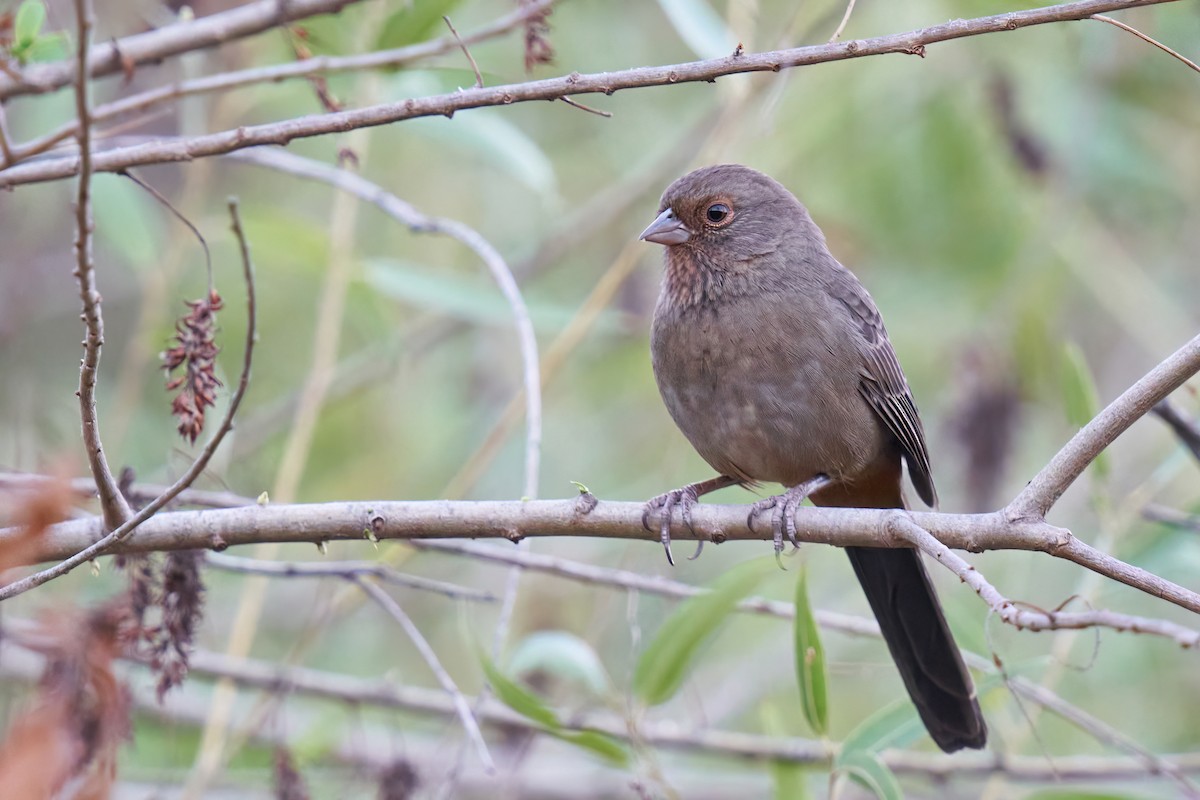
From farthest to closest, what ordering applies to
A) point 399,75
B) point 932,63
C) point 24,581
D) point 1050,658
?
point 932,63 < point 399,75 < point 1050,658 < point 24,581

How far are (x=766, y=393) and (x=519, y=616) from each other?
9.95ft

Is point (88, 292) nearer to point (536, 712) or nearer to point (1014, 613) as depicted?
Result: point (1014, 613)

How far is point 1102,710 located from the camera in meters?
7.08

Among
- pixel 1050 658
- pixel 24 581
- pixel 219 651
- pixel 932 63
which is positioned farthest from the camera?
pixel 932 63

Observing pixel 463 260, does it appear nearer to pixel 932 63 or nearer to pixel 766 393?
pixel 932 63

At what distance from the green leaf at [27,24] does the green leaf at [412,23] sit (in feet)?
3.51

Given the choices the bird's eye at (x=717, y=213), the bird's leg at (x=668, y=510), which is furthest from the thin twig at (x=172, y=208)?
the bird's eye at (x=717, y=213)

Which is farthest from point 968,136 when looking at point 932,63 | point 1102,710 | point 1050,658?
point 1050,658

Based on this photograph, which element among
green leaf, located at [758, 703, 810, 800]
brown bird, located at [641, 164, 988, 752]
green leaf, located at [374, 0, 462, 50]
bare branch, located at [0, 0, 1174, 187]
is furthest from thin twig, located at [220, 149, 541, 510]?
green leaf, located at [758, 703, 810, 800]

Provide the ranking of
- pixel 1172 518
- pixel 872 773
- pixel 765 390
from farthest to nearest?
pixel 1172 518, pixel 765 390, pixel 872 773

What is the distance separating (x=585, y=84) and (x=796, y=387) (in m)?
1.59

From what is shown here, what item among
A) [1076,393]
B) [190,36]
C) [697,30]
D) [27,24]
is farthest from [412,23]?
[1076,393]

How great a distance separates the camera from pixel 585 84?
8.98ft

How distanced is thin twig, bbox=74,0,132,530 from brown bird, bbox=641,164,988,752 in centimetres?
170
